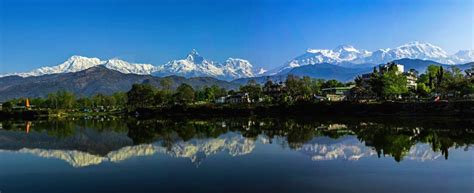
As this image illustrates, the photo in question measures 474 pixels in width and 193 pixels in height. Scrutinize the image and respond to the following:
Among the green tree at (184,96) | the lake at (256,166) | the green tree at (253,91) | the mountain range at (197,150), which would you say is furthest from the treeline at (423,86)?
the mountain range at (197,150)

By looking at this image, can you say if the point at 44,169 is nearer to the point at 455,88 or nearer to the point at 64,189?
the point at 64,189

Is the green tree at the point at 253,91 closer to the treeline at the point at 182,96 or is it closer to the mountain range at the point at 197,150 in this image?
the treeline at the point at 182,96

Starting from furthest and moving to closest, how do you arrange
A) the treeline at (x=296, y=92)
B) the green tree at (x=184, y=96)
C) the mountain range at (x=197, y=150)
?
the green tree at (x=184, y=96) → the treeline at (x=296, y=92) → the mountain range at (x=197, y=150)

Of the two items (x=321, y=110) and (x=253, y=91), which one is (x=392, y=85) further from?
(x=253, y=91)

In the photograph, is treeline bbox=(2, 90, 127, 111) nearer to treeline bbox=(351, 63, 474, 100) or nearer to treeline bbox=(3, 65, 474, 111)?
treeline bbox=(3, 65, 474, 111)

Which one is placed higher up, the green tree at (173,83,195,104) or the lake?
the green tree at (173,83,195,104)

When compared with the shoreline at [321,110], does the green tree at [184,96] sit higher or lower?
higher

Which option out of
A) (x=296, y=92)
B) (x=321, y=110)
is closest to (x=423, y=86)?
(x=321, y=110)

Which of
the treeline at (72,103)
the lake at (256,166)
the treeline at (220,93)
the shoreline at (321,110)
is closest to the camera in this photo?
the lake at (256,166)

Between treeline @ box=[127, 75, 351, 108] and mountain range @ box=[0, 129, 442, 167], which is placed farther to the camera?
treeline @ box=[127, 75, 351, 108]

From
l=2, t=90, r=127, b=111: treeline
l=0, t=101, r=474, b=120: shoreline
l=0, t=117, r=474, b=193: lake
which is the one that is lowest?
l=0, t=117, r=474, b=193: lake

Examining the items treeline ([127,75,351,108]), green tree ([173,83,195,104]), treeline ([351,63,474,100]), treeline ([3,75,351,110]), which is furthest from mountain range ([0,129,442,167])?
green tree ([173,83,195,104])

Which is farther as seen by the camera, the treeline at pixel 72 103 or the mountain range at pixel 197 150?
the treeline at pixel 72 103

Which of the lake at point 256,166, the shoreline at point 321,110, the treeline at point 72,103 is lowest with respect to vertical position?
the lake at point 256,166
